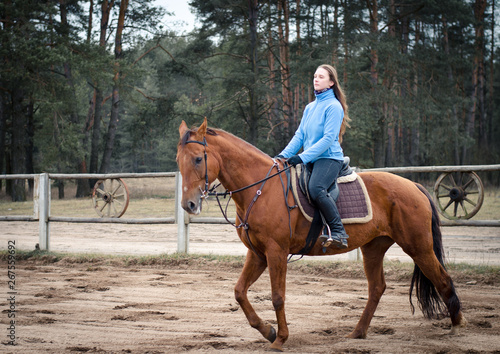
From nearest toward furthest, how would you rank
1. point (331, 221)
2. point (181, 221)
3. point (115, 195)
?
1. point (331, 221)
2. point (181, 221)
3. point (115, 195)

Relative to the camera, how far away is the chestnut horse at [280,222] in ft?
13.8

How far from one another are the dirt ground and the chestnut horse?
0.34 metres

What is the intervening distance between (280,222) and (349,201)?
0.79 metres

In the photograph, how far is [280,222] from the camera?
4.32 m

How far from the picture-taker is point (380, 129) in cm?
2339

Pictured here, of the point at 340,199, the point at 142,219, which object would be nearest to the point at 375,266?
the point at 340,199

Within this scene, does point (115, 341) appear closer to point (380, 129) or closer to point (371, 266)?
point (371, 266)

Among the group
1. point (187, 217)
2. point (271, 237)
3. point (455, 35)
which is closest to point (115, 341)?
point (271, 237)

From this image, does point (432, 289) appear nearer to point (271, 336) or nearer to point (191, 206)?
point (271, 336)

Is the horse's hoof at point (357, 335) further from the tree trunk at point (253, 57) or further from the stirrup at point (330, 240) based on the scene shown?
the tree trunk at point (253, 57)

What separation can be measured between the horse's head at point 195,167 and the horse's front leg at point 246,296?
0.81 m

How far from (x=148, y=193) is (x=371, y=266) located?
23.6 metres

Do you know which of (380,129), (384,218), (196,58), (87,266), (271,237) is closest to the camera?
(271,237)

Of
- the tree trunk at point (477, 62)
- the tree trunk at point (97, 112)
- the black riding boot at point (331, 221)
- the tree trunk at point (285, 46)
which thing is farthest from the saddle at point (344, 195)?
the tree trunk at point (477, 62)
